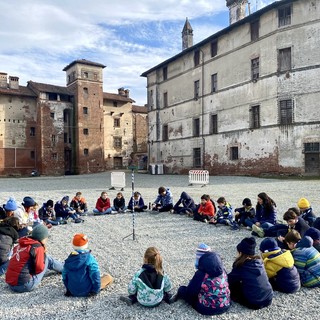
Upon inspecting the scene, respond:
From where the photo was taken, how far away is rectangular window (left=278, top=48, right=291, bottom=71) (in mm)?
26208

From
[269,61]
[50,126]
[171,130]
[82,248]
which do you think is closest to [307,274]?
[82,248]

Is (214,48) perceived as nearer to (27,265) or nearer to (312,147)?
(312,147)

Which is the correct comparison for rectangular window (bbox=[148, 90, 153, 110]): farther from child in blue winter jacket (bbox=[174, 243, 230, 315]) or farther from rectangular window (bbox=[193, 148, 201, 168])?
child in blue winter jacket (bbox=[174, 243, 230, 315])

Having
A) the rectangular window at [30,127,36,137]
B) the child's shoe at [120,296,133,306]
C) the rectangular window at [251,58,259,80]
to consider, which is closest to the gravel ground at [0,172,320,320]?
the child's shoe at [120,296,133,306]

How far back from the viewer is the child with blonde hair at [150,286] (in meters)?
4.57

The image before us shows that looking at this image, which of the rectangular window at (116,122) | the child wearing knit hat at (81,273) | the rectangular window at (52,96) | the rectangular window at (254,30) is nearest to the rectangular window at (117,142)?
the rectangular window at (116,122)

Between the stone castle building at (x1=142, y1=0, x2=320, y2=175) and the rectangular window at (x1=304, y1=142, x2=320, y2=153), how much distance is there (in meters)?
0.07

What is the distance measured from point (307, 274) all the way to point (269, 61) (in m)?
25.3

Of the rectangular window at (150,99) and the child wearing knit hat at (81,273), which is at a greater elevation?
the rectangular window at (150,99)

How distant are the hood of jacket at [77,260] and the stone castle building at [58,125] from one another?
1655 inches

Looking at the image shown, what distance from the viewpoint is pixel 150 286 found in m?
4.59

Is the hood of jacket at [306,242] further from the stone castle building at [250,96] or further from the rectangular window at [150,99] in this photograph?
the rectangular window at [150,99]

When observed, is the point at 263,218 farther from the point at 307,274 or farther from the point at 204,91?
the point at 204,91

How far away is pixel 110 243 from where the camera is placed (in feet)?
26.8
